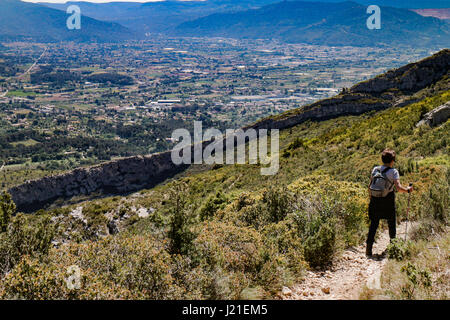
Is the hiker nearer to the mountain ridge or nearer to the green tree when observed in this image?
the green tree

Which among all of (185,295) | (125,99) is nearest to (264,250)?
(185,295)

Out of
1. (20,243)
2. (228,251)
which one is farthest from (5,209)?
(228,251)

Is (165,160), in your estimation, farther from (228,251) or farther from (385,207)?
(385,207)

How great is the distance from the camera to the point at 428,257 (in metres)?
3.79

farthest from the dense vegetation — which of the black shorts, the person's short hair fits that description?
the person's short hair

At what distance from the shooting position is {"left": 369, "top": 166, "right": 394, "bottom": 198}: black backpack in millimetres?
4559

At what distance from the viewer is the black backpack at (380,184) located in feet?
15.0

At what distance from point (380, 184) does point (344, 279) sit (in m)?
1.44

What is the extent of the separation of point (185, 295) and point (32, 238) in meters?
3.37

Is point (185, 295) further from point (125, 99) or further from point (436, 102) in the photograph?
point (125, 99)

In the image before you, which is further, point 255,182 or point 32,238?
point 255,182

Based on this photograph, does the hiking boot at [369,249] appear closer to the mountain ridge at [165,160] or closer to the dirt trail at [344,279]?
the dirt trail at [344,279]

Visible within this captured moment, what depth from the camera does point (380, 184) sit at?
4.60m

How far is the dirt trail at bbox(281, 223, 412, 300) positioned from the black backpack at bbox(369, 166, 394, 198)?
962 mm
